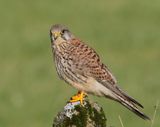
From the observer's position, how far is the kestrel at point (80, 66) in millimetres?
9133

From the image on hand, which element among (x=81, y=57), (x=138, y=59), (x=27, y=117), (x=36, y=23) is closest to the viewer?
(x=81, y=57)

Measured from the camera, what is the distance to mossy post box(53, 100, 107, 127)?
6660 mm

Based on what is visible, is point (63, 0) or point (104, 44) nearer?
point (104, 44)

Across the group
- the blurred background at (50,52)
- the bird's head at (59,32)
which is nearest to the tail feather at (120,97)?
the bird's head at (59,32)

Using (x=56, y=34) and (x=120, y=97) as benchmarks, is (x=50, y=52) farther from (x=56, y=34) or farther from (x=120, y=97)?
(x=120, y=97)

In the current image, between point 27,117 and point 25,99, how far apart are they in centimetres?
96

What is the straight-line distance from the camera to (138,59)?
2020 cm

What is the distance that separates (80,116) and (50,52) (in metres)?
13.8

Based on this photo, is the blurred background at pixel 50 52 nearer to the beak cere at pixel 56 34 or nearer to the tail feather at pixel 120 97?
the tail feather at pixel 120 97

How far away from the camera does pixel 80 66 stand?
31.2 feet

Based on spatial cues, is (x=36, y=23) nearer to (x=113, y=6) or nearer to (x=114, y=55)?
(x=113, y=6)

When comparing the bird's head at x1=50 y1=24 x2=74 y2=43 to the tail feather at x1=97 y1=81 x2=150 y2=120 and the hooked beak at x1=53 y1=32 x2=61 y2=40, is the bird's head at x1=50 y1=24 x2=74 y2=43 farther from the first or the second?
the tail feather at x1=97 y1=81 x2=150 y2=120

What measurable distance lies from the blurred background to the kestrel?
5.17 meters

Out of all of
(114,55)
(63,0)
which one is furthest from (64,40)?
(63,0)
